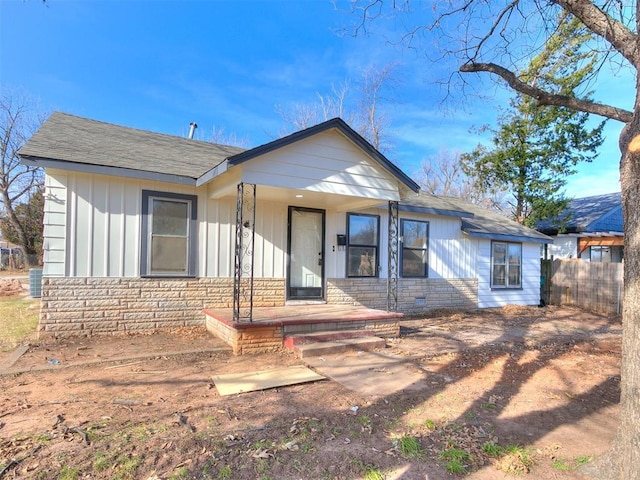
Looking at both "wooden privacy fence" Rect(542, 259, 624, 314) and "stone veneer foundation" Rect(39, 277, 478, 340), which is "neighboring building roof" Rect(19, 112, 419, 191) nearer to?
"stone veneer foundation" Rect(39, 277, 478, 340)

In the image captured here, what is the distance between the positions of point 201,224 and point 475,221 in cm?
923

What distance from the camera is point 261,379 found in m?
4.50

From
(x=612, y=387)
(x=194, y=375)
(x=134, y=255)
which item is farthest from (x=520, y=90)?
(x=134, y=255)

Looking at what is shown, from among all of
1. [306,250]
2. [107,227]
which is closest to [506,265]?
[306,250]

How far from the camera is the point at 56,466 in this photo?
2494mm

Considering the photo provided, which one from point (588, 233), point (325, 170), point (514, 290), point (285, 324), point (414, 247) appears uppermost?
point (325, 170)

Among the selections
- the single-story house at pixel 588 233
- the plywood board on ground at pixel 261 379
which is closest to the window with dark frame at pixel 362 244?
the plywood board on ground at pixel 261 379

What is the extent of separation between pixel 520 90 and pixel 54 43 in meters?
11.2

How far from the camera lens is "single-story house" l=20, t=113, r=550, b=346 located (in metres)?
6.23

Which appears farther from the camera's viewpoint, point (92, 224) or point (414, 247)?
point (414, 247)

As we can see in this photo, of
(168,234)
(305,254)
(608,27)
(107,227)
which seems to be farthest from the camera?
(305,254)

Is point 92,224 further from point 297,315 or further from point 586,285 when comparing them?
point 586,285

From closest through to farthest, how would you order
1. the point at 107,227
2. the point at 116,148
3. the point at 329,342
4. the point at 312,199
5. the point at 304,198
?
the point at 329,342
the point at 107,227
the point at 116,148
the point at 304,198
the point at 312,199

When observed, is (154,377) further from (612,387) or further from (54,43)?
(54,43)
